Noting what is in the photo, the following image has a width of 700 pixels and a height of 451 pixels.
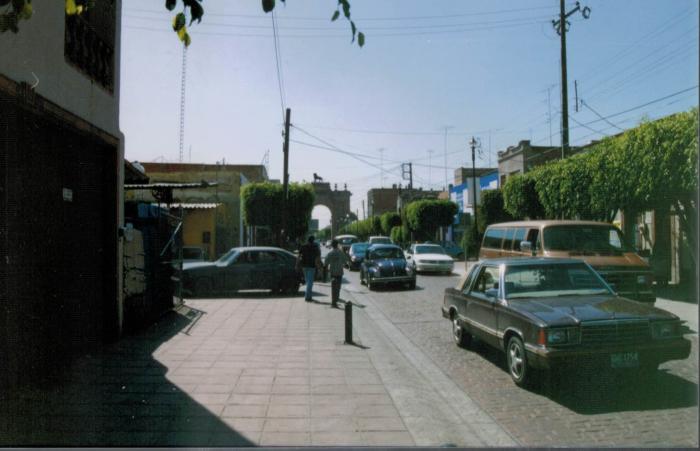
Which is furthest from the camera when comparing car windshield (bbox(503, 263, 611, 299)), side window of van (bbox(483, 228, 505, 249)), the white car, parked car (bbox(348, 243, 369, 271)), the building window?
parked car (bbox(348, 243, 369, 271))

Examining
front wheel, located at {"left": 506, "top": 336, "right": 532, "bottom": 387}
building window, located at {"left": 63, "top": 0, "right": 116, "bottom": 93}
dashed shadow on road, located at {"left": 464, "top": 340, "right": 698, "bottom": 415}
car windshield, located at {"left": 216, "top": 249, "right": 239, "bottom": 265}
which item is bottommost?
dashed shadow on road, located at {"left": 464, "top": 340, "right": 698, "bottom": 415}

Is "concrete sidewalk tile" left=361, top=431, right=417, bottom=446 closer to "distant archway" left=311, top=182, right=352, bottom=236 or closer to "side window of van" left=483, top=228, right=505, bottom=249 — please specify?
"side window of van" left=483, top=228, right=505, bottom=249

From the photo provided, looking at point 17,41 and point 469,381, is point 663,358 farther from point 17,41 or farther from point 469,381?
point 17,41

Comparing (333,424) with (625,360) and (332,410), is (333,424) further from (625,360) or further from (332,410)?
(625,360)

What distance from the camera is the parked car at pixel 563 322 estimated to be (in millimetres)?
5363

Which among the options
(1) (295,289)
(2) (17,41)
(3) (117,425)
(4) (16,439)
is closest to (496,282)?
(3) (117,425)

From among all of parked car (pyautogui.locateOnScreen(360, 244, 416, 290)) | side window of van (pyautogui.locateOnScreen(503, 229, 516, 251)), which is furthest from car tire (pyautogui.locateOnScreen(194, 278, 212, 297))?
side window of van (pyautogui.locateOnScreen(503, 229, 516, 251))

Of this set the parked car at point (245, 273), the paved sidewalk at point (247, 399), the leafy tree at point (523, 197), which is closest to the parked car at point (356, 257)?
the leafy tree at point (523, 197)

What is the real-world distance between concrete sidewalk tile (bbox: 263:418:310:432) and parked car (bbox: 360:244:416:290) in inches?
517

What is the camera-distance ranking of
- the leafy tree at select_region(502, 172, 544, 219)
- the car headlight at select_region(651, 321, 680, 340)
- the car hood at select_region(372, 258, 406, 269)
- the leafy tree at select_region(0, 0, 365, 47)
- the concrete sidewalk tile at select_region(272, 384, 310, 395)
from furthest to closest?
the leafy tree at select_region(502, 172, 544, 219) → the car hood at select_region(372, 258, 406, 269) → the concrete sidewalk tile at select_region(272, 384, 310, 395) → the car headlight at select_region(651, 321, 680, 340) → the leafy tree at select_region(0, 0, 365, 47)

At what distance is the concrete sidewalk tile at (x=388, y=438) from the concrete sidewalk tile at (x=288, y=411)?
2.41ft

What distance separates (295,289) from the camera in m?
16.1

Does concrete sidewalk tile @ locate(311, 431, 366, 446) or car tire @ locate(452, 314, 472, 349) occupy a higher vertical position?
car tire @ locate(452, 314, 472, 349)

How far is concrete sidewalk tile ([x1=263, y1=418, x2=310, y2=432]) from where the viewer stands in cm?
448
